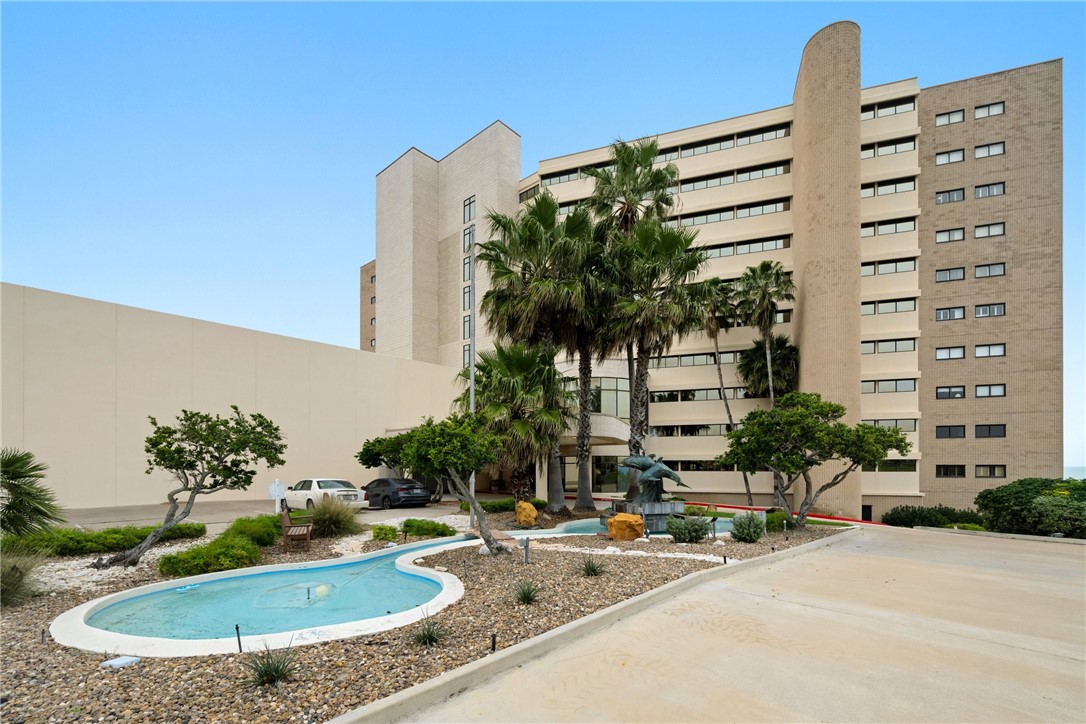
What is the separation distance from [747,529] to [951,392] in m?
23.4

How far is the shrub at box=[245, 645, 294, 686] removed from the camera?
458cm

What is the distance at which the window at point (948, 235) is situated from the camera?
29.9m

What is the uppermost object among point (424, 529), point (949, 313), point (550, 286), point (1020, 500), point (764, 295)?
point (764, 295)

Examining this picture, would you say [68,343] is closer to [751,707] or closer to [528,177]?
[751,707]

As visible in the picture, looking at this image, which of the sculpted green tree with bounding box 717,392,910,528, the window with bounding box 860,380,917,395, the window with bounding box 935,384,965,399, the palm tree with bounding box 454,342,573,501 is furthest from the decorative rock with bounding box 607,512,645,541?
the window with bounding box 935,384,965,399

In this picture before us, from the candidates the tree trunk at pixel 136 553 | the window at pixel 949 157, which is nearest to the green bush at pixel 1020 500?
the window at pixel 949 157

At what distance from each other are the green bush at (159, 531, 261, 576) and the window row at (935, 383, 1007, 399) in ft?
109

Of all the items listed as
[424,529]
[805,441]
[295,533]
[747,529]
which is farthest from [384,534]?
[805,441]

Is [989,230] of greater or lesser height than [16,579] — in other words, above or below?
above

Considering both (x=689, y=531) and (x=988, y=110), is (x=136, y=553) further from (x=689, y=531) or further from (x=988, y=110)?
(x=988, y=110)

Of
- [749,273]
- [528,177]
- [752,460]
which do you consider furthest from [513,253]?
[528,177]

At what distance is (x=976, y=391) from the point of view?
94.9 feet

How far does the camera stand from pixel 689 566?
32.7 ft

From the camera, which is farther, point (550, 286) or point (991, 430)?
point (991, 430)
